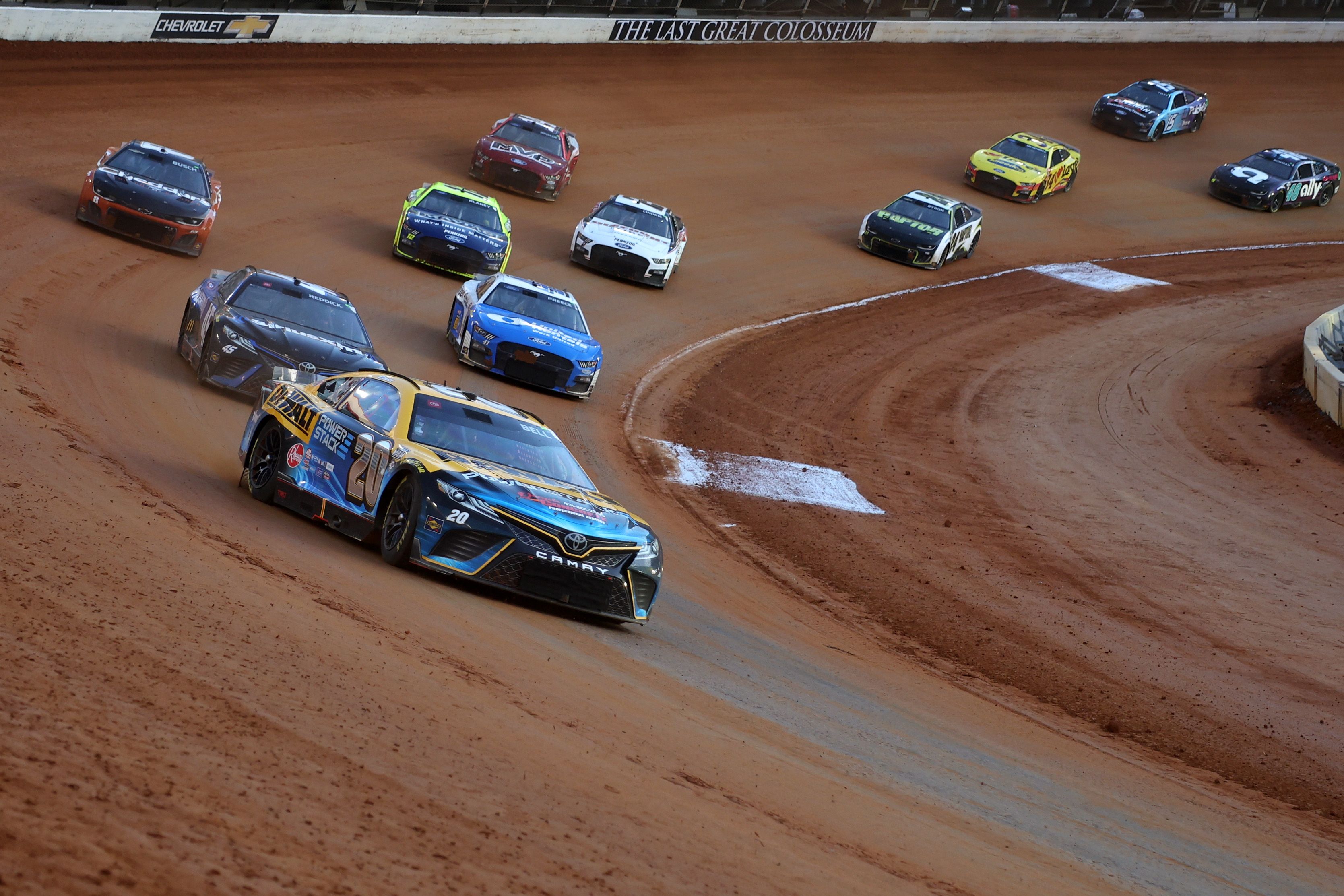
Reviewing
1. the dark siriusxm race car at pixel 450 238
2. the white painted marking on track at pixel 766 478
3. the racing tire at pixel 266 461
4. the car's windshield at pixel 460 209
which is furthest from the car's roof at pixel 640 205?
the racing tire at pixel 266 461

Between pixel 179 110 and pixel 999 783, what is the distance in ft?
85.0

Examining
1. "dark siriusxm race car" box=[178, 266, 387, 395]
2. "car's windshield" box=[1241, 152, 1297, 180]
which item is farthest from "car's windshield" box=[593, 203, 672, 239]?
"car's windshield" box=[1241, 152, 1297, 180]

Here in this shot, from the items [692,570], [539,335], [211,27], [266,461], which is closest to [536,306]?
[539,335]

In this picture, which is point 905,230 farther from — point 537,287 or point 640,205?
point 537,287

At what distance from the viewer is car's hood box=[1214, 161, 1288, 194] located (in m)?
41.3

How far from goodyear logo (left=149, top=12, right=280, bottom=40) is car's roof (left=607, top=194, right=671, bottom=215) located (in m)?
11.7

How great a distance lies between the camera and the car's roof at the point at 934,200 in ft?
108

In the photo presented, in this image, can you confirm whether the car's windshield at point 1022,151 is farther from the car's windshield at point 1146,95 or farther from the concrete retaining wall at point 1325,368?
the concrete retaining wall at point 1325,368

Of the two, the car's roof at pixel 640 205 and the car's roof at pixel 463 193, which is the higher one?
the car's roof at pixel 463 193

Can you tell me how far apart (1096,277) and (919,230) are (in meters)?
4.42

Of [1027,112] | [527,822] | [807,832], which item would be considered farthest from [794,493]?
[1027,112]

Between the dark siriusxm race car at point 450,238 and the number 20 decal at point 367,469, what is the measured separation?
Answer: 1483 cm

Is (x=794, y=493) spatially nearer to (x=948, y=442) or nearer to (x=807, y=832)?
(x=948, y=442)

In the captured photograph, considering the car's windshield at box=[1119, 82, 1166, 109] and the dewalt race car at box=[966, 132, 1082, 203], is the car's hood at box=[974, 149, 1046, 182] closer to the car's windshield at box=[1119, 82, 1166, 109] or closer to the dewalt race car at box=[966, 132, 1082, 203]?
the dewalt race car at box=[966, 132, 1082, 203]
